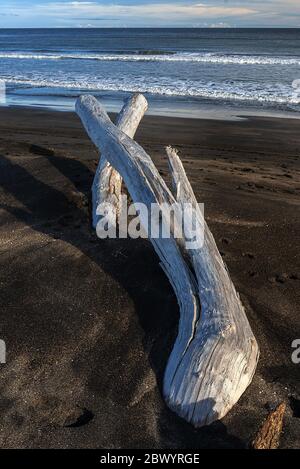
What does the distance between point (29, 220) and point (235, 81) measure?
1709 cm

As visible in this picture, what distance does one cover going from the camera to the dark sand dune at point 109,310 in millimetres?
2686

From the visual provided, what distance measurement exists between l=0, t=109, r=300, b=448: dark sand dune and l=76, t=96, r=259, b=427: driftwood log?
4.1 inches

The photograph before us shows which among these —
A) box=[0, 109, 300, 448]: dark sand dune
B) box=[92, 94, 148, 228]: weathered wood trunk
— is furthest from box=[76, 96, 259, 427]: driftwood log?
box=[92, 94, 148, 228]: weathered wood trunk

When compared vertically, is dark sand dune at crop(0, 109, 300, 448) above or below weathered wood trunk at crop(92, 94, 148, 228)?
below

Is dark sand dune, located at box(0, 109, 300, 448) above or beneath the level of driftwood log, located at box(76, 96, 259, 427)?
beneath

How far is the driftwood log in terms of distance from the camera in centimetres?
271

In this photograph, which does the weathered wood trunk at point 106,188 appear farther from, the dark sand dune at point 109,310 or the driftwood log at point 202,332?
the driftwood log at point 202,332

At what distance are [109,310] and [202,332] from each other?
909 mm

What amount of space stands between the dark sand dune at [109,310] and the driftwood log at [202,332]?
0.11m

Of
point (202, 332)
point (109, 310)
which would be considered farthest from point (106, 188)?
point (202, 332)

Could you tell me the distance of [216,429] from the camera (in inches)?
104

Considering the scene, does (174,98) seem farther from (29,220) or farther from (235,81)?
(29,220)

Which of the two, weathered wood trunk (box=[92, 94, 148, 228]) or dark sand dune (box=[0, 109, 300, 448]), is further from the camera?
weathered wood trunk (box=[92, 94, 148, 228])

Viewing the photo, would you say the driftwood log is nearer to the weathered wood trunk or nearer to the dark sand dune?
the dark sand dune
